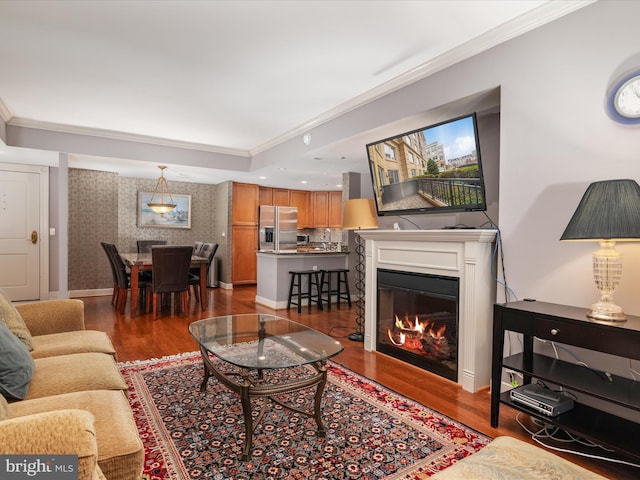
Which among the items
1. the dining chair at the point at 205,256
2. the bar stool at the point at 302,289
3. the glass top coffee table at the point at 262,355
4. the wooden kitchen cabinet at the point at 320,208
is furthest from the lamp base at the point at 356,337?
the wooden kitchen cabinet at the point at 320,208

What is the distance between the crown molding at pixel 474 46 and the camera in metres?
2.32

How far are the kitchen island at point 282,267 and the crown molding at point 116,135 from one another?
1.86 metres

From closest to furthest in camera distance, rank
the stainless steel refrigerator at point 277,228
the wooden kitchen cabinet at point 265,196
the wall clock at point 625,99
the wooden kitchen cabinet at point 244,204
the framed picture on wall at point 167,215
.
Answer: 1. the wall clock at point 625,99
2. the framed picture on wall at point 167,215
3. the wooden kitchen cabinet at point 244,204
4. the stainless steel refrigerator at point 277,228
5. the wooden kitchen cabinet at point 265,196

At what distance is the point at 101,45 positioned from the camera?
9.66ft

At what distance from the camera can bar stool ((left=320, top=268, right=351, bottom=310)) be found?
18.7ft

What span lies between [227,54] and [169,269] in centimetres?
303

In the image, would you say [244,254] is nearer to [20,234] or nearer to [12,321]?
[20,234]

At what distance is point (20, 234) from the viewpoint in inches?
238

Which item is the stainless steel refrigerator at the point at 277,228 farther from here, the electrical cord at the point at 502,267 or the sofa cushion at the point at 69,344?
the electrical cord at the point at 502,267

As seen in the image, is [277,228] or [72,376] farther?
[277,228]

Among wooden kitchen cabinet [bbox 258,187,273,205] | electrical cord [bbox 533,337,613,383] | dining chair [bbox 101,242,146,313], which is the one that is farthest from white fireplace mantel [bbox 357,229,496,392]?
wooden kitchen cabinet [bbox 258,187,273,205]

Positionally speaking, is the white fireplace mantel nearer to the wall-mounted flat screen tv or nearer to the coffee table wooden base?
the wall-mounted flat screen tv

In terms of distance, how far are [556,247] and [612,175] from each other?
0.51m

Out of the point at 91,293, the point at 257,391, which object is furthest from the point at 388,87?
the point at 91,293
